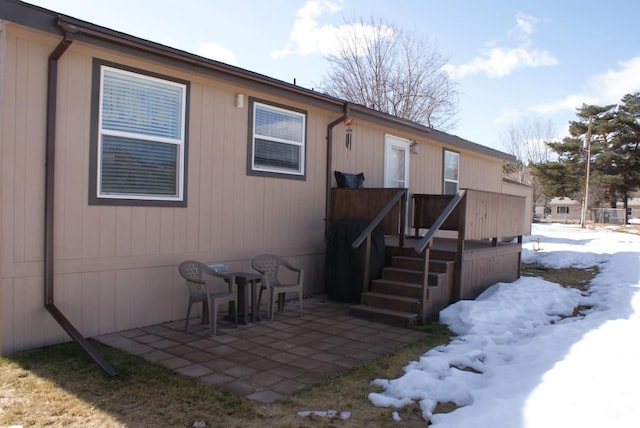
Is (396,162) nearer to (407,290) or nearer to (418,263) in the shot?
(418,263)

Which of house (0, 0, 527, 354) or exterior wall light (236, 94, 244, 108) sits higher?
exterior wall light (236, 94, 244, 108)

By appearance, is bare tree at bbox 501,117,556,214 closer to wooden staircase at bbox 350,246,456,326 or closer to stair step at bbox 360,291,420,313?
wooden staircase at bbox 350,246,456,326

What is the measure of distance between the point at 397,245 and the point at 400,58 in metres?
14.6

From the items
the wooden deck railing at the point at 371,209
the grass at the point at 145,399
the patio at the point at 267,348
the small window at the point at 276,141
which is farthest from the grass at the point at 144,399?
the small window at the point at 276,141

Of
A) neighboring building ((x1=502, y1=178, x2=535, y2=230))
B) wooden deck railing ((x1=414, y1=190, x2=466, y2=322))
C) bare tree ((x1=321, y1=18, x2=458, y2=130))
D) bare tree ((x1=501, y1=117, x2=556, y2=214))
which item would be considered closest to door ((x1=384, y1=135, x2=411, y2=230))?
wooden deck railing ((x1=414, y1=190, x2=466, y2=322))

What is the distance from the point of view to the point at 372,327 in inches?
196

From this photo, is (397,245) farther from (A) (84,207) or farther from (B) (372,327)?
(A) (84,207)

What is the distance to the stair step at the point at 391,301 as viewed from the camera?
205 inches

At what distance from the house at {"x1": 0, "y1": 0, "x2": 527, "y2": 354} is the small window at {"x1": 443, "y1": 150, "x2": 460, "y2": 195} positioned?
12.8 ft

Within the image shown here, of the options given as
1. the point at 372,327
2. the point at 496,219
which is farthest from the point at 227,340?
the point at 496,219

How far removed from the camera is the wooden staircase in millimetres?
5195

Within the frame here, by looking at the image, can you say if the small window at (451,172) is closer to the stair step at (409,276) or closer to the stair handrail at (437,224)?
the stair handrail at (437,224)

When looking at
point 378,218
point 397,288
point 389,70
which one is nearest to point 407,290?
point 397,288

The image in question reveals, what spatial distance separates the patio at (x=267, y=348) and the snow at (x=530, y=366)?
53 centimetres
